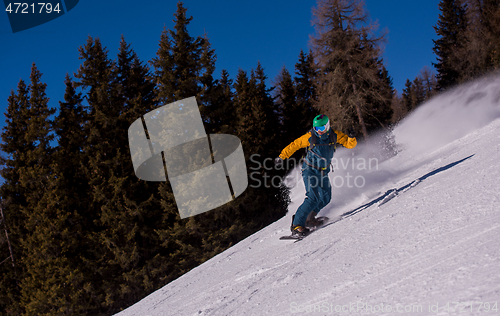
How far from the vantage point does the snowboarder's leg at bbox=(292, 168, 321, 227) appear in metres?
5.05

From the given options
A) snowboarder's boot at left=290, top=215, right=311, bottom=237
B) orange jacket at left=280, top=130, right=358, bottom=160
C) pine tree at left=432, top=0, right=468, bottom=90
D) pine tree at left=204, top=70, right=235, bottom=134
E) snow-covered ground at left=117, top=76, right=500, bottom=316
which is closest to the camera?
snow-covered ground at left=117, top=76, right=500, bottom=316

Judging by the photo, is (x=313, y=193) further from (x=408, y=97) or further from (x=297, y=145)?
(x=408, y=97)

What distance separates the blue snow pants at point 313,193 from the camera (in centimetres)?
507

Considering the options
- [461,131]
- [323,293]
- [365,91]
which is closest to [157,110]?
[365,91]

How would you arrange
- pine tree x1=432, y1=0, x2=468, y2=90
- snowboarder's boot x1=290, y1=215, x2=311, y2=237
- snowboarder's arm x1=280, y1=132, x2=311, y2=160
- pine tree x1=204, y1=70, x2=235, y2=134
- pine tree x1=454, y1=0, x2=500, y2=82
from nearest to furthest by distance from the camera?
snowboarder's boot x1=290, y1=215, x2=311, y2=237 → snowboarder's arm x1=280, y1=132, x2=311, y2=160 → pine tree x1=204, y1=70, x2=235, y2=134 → pine tree x1=454, y1=0, x2=500, y2=82 → pine tree x1=432, y1=0, x2=468, y2=90

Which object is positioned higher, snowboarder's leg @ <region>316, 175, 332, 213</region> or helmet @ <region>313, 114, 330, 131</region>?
helmet @ <region>313, 114, 330, 131</region>

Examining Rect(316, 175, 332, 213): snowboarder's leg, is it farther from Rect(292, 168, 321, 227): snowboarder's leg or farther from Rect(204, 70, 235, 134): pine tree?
Rect(204, 70, 235, 134): pine tree

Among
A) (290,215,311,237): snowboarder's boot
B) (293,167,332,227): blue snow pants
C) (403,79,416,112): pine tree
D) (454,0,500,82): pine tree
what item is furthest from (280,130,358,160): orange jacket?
(403,79,416,112): pine tree

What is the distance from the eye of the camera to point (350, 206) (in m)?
6.28

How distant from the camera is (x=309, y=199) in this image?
512cm

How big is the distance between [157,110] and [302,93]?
18352 millimetres

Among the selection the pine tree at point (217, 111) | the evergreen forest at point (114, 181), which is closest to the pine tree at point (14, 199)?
the evergreen forest at point (114, 181)

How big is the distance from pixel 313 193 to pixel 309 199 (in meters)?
0.12

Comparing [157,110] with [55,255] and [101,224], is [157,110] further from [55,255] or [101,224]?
[55,255]
